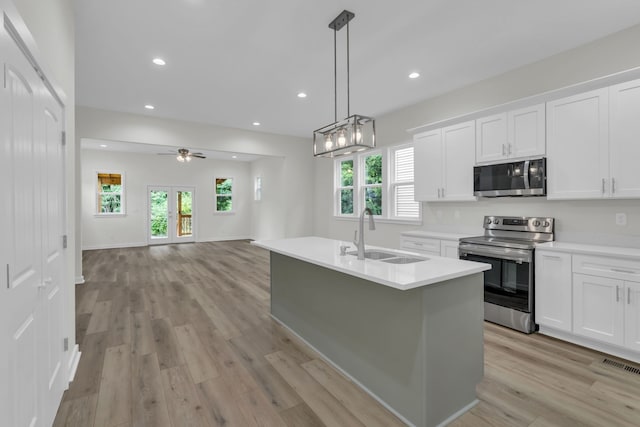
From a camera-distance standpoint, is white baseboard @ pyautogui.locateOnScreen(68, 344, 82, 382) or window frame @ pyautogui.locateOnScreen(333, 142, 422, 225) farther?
window frame @ pyautogui.locateOnScreen(333, 142, 422, 225)

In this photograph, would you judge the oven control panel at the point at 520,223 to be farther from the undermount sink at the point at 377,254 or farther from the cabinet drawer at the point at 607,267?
the undermount sink at the point at 377,254

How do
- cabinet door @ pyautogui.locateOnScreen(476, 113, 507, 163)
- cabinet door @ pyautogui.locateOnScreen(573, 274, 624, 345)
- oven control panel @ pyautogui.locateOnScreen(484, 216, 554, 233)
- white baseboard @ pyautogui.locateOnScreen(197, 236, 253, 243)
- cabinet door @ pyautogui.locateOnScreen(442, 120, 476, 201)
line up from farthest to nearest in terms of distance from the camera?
1. white baseboard @ pyautogui.locateOnScreen(197, 236, 253, 243)
2. cabinet door @ pyautogui.locateOnScreen(442, 120, 476, 201)
3. cabinet door @ pyautogui.locateOnScreen(476, 113, 507, 163)
4. oven control panel @ pyautogui.locateOnScreen(484, 216, 554, 233)
5. cabinet door @ pyautogui.locateOnScreen(573, 274, 624, 345)

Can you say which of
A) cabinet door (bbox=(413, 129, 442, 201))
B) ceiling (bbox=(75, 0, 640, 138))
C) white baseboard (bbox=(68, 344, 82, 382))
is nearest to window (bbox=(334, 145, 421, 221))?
cabinet door (bbox=(413, 129, 442, 201))

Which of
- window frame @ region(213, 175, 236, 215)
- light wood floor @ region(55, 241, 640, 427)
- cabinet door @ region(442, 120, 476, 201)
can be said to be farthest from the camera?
window frame @ region(213, 175, 236, 215)

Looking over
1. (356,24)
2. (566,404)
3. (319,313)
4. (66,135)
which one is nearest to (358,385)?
(319,313)

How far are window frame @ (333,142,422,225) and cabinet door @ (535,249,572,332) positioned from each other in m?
2.20

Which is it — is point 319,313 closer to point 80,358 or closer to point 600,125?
point 80,358

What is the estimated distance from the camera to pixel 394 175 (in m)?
5.79

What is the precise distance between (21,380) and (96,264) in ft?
20.9

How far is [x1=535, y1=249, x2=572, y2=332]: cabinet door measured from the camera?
2861mm

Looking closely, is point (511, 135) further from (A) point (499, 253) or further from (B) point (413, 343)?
(B) point (413, 343)

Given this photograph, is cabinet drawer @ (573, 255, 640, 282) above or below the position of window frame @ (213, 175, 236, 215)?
below

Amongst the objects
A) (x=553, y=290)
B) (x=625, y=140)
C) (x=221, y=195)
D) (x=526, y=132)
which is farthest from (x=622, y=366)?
(x=221, y=195)

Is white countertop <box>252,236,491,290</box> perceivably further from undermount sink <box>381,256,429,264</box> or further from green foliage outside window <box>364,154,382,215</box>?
green foliage outside window <box>364,154,382,215</box>
